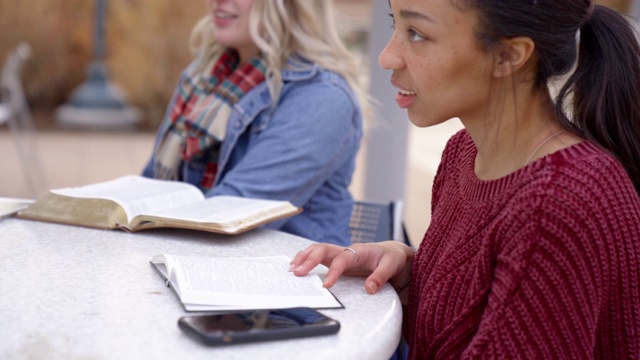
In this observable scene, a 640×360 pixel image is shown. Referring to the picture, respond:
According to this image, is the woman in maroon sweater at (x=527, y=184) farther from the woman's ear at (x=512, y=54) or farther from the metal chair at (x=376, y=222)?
Result: the metal chair at (x=376, y=222)

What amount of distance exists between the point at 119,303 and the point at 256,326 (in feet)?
0.72

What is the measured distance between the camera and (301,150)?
2.02 m

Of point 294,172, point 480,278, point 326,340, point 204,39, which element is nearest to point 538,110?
point 480,278

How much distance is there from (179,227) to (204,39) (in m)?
1.07

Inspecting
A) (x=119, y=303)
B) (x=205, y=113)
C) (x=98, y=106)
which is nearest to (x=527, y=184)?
(x=119, y=303)

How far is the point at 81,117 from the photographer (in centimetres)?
705

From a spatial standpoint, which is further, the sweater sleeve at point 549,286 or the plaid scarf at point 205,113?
the plaid scarf at point 205,113

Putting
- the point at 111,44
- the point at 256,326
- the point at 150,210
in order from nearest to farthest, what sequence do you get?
1. the point at 256,326
2. the point at 150,210
3. the point at 111,44

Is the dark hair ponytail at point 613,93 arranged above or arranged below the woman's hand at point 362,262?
above

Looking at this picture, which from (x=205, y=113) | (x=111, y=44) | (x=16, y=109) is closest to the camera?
(x=205, y=113)

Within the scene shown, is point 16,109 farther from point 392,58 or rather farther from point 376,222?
point 392,58

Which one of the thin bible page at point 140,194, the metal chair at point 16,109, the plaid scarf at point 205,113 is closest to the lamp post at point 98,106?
the metal chair at point 16,109

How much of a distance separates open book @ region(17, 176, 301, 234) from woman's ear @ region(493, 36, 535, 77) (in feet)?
1.82

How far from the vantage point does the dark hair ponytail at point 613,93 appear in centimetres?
123
